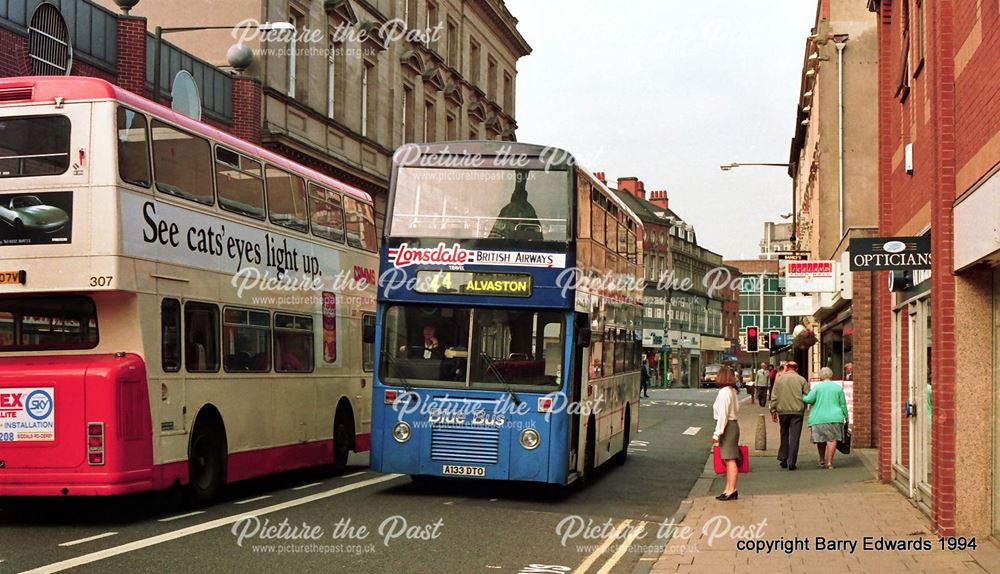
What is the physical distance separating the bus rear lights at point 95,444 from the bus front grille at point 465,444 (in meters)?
4.24

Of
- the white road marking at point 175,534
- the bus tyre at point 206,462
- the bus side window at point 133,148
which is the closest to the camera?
the white road marking at point 175,534

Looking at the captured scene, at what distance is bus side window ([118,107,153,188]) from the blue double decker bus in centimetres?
346

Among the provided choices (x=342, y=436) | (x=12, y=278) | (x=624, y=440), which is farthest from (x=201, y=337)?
(x=624, y=440)

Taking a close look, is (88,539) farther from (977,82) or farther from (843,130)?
(843,130)

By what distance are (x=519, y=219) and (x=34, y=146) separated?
5.59 m

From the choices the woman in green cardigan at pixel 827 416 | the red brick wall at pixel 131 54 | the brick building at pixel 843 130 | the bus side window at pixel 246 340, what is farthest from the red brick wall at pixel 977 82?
the brick building at pixel 843 130

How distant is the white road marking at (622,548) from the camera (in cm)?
1077

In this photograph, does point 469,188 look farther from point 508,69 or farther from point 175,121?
point 508,69

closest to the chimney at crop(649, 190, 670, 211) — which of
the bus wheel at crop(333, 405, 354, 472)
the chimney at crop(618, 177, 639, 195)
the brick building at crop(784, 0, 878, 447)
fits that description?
the chimney at crop(618, 177, 639, 195)

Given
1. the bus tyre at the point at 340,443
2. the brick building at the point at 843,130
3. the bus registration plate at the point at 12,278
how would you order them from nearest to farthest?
the bus registration plate at the point at 12,278
the bus tyre at the point at 340,443
the brick building at the point at 843,130

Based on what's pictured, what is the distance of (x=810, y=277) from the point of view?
26.2 metres

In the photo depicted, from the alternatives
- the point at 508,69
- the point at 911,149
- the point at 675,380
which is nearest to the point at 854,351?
the point at 911,149

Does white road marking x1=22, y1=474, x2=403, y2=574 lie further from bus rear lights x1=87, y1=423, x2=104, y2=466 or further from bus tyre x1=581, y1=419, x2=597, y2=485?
bus tyre x1=581, y1=419, x2=597, y2=485

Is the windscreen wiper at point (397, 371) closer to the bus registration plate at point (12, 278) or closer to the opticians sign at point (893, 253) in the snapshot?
the bus registration plate at point (12, 278)
